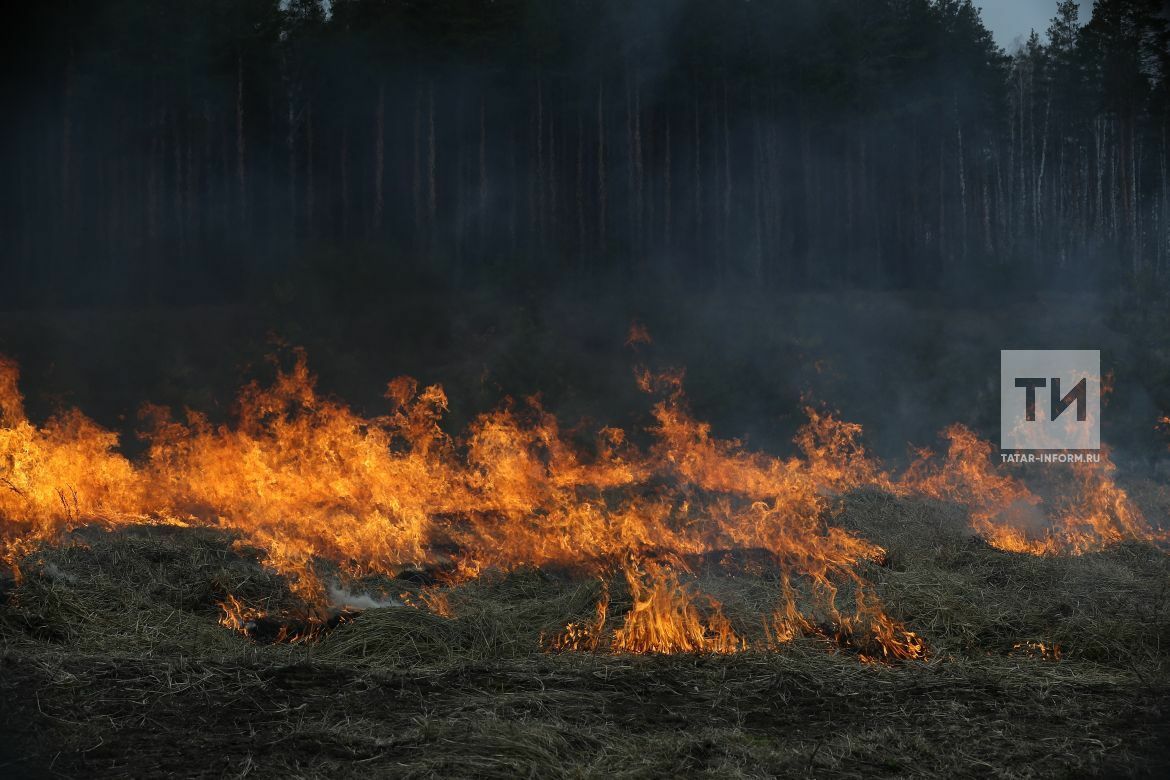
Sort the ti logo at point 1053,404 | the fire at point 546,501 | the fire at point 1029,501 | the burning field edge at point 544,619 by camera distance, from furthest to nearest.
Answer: the ti logo at point 1053,404 → the fire at point 1029,501 → the fire at point 546,501 → the burning field edge at point 544,619

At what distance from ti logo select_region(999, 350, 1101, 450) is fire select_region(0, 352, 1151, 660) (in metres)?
0.91

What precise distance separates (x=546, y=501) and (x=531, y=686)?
4.23 m

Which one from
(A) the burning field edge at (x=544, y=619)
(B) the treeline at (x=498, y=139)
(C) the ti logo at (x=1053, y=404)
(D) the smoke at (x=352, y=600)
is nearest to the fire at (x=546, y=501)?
(A) the burning field edge at (x=544, y=619)

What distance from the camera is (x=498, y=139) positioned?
77.4 ft

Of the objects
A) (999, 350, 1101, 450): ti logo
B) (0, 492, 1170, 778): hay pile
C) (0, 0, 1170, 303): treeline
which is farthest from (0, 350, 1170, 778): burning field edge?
(0, 0, 1170, 303): treeline

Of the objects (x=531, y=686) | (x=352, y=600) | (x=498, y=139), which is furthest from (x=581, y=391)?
(x=498, y=139)

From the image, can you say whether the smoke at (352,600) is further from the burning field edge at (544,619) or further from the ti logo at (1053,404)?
the ti logo at (1053,404)

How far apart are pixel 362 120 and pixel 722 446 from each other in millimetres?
15116

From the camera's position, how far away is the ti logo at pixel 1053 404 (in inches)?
517

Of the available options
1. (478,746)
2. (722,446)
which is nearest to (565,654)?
(478,746)

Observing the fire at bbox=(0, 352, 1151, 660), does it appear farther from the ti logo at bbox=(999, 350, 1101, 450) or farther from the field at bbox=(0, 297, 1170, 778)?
the ti logo at bbox=(999, 350, 1101, 450)

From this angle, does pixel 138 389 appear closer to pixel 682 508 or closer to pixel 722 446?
pixel 722 446

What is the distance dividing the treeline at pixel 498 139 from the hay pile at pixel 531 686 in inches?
502

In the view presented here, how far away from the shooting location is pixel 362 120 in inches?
924
